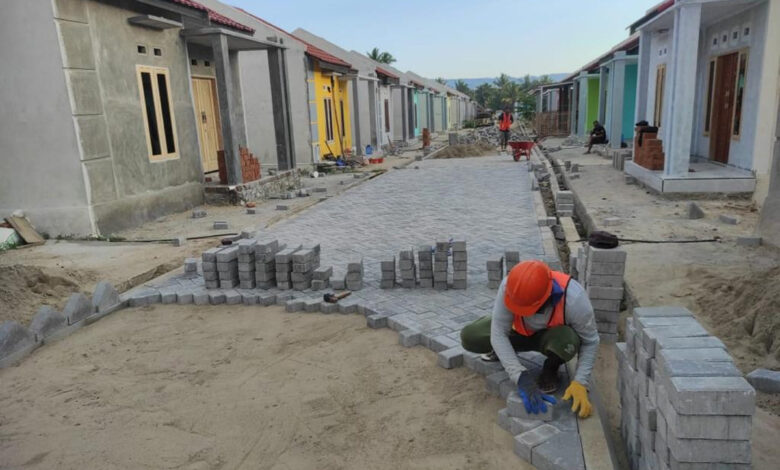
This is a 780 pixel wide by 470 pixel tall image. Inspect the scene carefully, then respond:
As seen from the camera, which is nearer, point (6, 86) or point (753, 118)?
point (6, 86)

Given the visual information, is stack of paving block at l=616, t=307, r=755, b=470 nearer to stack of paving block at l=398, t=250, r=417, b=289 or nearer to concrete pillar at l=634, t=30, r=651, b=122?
stack of paving block at l=398, t=250, r=417, b=289

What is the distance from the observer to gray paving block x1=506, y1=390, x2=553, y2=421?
3.32 metres

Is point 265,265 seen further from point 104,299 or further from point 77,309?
point 77,309

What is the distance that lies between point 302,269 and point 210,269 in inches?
43.2

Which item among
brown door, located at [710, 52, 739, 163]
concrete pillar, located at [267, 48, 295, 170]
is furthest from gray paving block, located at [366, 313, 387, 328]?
concrete pillar, located at [267, 48, 295, 170]

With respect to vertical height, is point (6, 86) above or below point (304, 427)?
above

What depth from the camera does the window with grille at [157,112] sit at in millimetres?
10461

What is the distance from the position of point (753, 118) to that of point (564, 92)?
26.7 metres

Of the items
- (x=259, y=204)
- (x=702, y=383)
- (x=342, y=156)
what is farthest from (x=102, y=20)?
(x=342, y=156)

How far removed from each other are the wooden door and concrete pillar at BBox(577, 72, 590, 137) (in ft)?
57.9

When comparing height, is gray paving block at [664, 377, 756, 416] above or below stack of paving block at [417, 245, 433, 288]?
above

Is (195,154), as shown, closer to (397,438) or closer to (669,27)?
(397,438)

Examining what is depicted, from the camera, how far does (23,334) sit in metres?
4.84

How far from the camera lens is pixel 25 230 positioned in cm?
858
